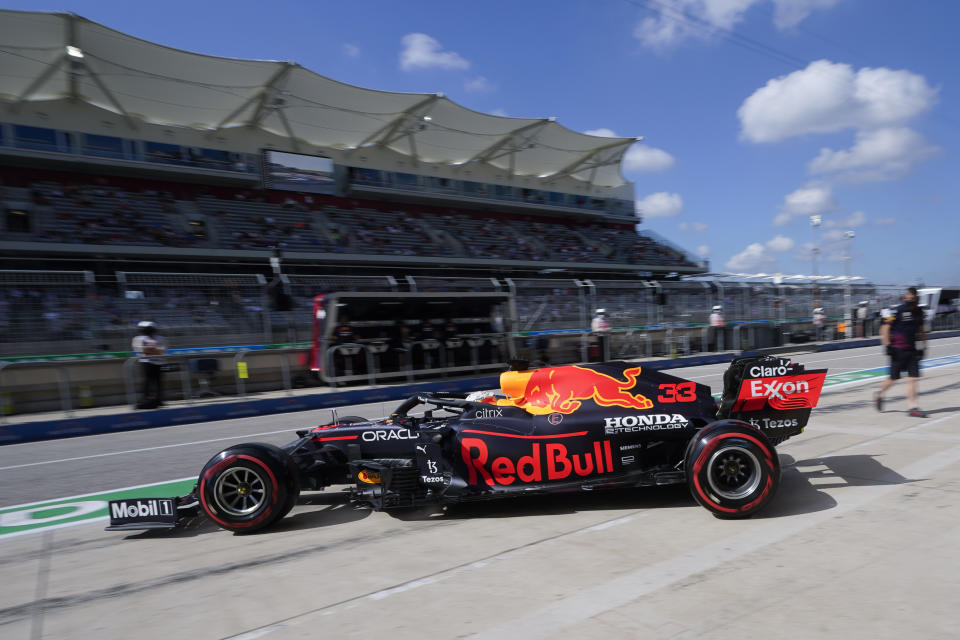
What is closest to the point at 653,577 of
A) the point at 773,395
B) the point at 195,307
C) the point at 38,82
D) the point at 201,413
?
the point at 773,395

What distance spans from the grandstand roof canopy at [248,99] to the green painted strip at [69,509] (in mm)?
20833

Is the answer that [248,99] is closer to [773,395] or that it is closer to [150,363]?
[150,363]

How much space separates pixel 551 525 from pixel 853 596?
6.27 ft

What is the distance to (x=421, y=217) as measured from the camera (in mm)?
34688

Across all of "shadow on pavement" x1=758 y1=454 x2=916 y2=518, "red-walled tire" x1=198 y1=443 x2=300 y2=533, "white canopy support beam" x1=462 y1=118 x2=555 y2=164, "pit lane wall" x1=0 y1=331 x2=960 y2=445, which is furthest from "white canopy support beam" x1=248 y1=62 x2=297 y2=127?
"shadow on pavement" x1=758 y1=454 x2=916 y2=518

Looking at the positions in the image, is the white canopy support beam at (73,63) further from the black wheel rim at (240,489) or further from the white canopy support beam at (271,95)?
the black wheel rim at (240,489)

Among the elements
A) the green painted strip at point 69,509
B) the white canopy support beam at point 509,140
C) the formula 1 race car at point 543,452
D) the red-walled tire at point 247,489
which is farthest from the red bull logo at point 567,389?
the white canopy support beam at point 509,140

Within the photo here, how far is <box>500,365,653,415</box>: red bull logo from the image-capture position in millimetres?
4750

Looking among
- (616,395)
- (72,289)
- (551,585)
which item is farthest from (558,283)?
(551,585)

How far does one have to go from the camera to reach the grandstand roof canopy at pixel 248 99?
838 inches

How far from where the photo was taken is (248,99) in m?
26.9

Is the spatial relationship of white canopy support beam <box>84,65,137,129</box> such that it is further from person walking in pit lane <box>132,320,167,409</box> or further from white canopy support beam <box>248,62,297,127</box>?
person walking in pit lane <box>132,320,167,409</box>

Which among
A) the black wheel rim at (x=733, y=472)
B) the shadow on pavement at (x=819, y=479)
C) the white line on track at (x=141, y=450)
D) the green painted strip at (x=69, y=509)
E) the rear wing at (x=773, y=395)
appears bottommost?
the shadow on pavement at (x=819, y=479)

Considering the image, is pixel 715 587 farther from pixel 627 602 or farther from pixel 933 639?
pixel 933 639
